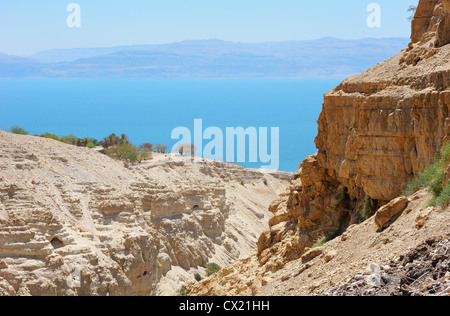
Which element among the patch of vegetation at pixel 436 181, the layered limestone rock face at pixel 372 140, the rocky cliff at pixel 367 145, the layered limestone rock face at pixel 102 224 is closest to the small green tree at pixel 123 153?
the layered limestone rock face at pixel 102 224

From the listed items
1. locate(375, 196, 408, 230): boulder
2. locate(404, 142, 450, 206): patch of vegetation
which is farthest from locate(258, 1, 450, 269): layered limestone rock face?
locate(375, 196, 408, 230): boulder

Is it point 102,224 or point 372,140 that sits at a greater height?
point 372,140

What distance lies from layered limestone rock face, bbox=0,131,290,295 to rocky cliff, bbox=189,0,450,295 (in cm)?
630

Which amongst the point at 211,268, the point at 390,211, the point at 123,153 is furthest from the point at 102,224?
the point at 123,153

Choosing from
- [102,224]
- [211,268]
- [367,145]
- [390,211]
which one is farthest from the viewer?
[211,268]

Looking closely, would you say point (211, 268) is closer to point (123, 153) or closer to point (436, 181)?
point (123, 153)

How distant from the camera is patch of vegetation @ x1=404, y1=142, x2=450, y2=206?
14031 millimetres

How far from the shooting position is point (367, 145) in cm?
1844

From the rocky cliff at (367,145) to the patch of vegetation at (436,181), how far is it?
21.2 inches

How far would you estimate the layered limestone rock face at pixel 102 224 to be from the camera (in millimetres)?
27250

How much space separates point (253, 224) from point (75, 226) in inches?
882

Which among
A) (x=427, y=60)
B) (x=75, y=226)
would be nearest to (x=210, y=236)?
(x=75, y=226)

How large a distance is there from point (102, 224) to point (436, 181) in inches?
838

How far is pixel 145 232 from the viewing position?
34531 mm
